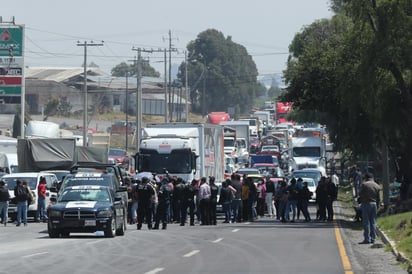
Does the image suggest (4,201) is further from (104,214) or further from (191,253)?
(191,253)

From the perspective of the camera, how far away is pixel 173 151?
45.4 meters

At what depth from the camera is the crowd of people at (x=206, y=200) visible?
36.4 metres

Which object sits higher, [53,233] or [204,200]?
[204,200]

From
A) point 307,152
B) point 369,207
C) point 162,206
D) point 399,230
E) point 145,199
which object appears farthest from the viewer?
point 307,152

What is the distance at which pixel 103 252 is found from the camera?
81.0 feet

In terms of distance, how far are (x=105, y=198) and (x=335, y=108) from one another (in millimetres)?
15817

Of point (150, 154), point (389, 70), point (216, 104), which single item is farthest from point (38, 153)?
point (216, 104)

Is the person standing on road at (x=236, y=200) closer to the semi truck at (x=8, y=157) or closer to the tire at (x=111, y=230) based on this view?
the tire at (x=111, y=230)

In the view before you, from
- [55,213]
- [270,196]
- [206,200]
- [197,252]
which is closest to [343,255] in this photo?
[197,252]

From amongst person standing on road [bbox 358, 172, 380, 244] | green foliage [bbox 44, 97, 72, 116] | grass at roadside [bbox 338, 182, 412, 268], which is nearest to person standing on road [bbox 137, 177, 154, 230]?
grass at roadside [bbox 338, 182, 412, 268]

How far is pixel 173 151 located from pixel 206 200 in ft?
22.8

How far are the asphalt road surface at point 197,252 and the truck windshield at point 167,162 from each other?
33.7 feet

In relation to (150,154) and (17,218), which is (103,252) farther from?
(150,154)

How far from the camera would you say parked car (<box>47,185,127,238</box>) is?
2986cm
